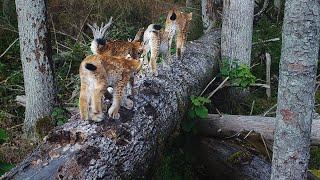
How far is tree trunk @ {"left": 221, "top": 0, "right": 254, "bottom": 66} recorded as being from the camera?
8.98m

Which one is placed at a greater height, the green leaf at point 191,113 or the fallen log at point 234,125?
the green leaf at point 191,113

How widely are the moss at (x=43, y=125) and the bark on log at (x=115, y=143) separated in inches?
110

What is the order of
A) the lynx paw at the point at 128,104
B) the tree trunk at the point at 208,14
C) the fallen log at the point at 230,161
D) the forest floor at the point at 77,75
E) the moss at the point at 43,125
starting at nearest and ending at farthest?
the lynx paw at the point at 128,104
the fallen log at the point at 230,161
the forest floor at the point at 77,75
the moss at the point at 43,125
the tree trunk at the point at 208,14

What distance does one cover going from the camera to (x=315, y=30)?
3.53 meters

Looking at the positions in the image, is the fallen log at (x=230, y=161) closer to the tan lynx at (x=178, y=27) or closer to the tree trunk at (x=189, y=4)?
the tan lynx at (x=178, y=27)

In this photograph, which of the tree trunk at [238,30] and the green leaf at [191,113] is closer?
the green leaf at [191,113]

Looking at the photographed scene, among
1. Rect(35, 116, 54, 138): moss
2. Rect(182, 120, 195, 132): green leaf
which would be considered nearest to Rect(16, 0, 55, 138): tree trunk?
Rect(35, 116, 54, 138): moss

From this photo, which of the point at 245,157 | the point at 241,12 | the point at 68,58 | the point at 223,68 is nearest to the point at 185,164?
the point at 245,157

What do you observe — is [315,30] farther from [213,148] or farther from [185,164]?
[185,164]

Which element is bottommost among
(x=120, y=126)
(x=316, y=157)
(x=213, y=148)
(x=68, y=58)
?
(x=316, y=157)

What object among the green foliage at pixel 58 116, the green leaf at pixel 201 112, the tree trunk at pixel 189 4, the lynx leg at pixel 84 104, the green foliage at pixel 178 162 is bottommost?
the green foliage at pixel 178 162

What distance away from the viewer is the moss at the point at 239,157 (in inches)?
250

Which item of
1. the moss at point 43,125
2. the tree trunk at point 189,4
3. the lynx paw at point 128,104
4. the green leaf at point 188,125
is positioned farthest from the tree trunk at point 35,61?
the tree trunk at point 189,4

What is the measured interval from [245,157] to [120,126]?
2702mm
